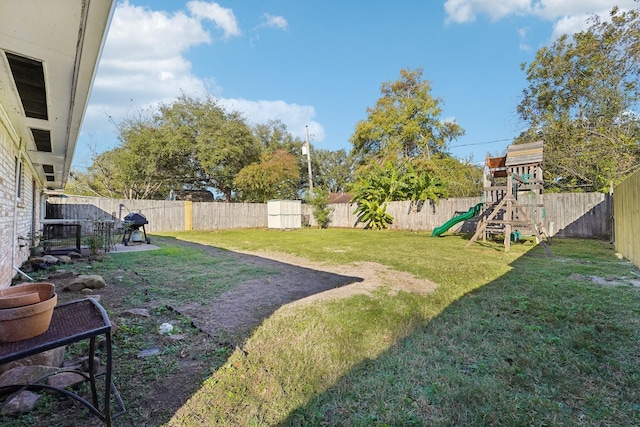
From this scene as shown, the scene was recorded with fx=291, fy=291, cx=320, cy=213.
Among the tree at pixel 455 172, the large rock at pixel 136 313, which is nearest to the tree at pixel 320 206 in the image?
the tree at pixel 455 172

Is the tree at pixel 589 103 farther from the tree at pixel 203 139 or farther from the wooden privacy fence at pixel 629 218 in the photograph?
the tree at pixel 203 139

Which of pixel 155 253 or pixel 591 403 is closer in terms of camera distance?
pixel 591 403

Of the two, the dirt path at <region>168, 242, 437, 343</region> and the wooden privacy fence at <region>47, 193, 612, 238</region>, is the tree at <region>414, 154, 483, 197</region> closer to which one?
the wooden privacy fence at <region>47, 193, 612, 238</region>

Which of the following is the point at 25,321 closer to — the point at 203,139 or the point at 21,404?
the point at 21,404

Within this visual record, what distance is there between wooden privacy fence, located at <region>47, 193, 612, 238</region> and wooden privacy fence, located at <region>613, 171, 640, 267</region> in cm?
318

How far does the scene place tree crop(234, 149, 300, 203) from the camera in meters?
18.9

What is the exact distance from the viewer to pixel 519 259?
5820mm

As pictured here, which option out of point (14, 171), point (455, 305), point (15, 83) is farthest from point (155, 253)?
point (455, 305)

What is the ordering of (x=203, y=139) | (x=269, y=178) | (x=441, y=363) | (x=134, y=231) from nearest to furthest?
(x=441, y=363) < (x=134, y=231) < (x=203, y=139) < (x=269, y=178)

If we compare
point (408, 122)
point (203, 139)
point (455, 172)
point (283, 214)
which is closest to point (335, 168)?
point (408, 122)

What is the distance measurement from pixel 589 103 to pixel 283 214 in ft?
50.3

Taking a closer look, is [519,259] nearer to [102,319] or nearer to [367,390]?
[367,390]

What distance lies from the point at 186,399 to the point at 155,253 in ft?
21.0

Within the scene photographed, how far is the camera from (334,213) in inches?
685
